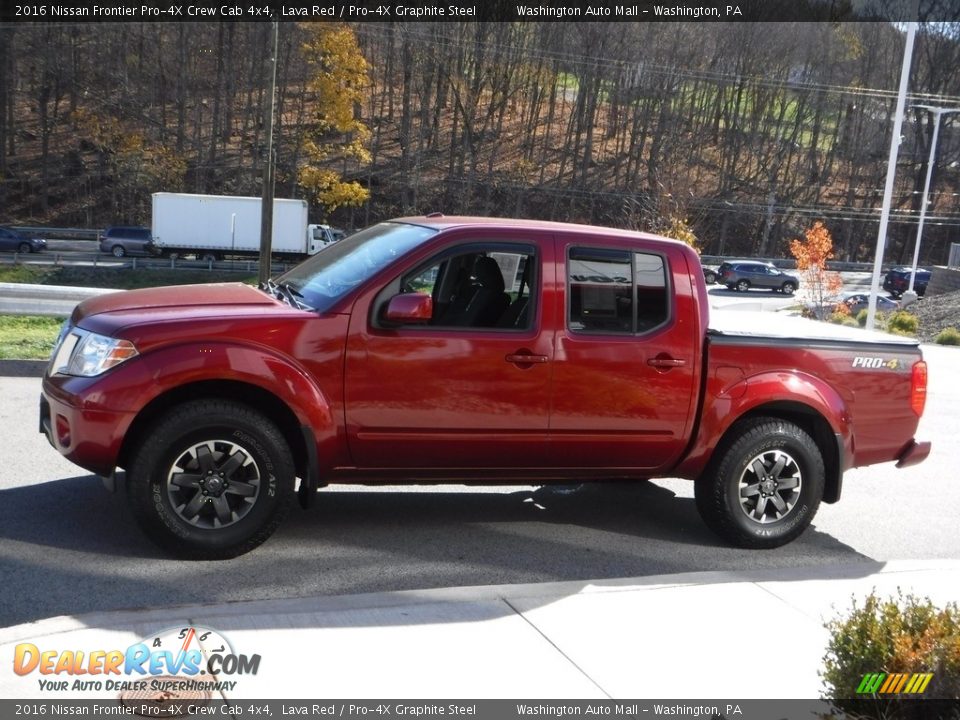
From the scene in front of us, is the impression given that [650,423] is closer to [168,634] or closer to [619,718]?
[619,718]

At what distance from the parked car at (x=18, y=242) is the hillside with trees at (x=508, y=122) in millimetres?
9551

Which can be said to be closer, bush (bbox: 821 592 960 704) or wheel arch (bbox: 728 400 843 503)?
bush (bbox: 821 592 960 704)

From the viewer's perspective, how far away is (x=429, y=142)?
66.0 m

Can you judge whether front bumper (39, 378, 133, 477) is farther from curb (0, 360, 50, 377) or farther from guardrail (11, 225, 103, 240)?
guardrail (11, 225, 103, 240)

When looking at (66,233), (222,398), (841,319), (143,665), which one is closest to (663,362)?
(222,398)

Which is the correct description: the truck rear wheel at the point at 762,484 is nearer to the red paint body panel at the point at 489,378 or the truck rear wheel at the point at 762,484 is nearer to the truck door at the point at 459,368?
the red paint body panel at the point at 489,378

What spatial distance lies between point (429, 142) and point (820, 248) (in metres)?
33.2

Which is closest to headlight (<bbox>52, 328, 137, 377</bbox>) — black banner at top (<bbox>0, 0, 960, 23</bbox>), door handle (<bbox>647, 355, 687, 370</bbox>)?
door handle (<bbox>647, 355, 687, 370</bbox>)

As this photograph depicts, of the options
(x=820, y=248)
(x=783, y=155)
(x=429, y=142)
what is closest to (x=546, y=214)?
(x=429, y=142)

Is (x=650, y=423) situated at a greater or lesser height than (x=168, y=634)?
greater

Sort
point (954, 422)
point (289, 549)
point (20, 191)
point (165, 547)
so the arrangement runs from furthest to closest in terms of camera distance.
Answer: point (20, 191) < point (954, 422) < point (289, 549) < point (165, 547)

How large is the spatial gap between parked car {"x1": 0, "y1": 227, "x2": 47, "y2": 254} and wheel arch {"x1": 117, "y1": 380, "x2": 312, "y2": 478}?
45344 millimetres

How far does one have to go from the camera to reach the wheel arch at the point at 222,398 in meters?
5.70

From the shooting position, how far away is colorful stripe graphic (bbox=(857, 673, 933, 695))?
11.1 feet
